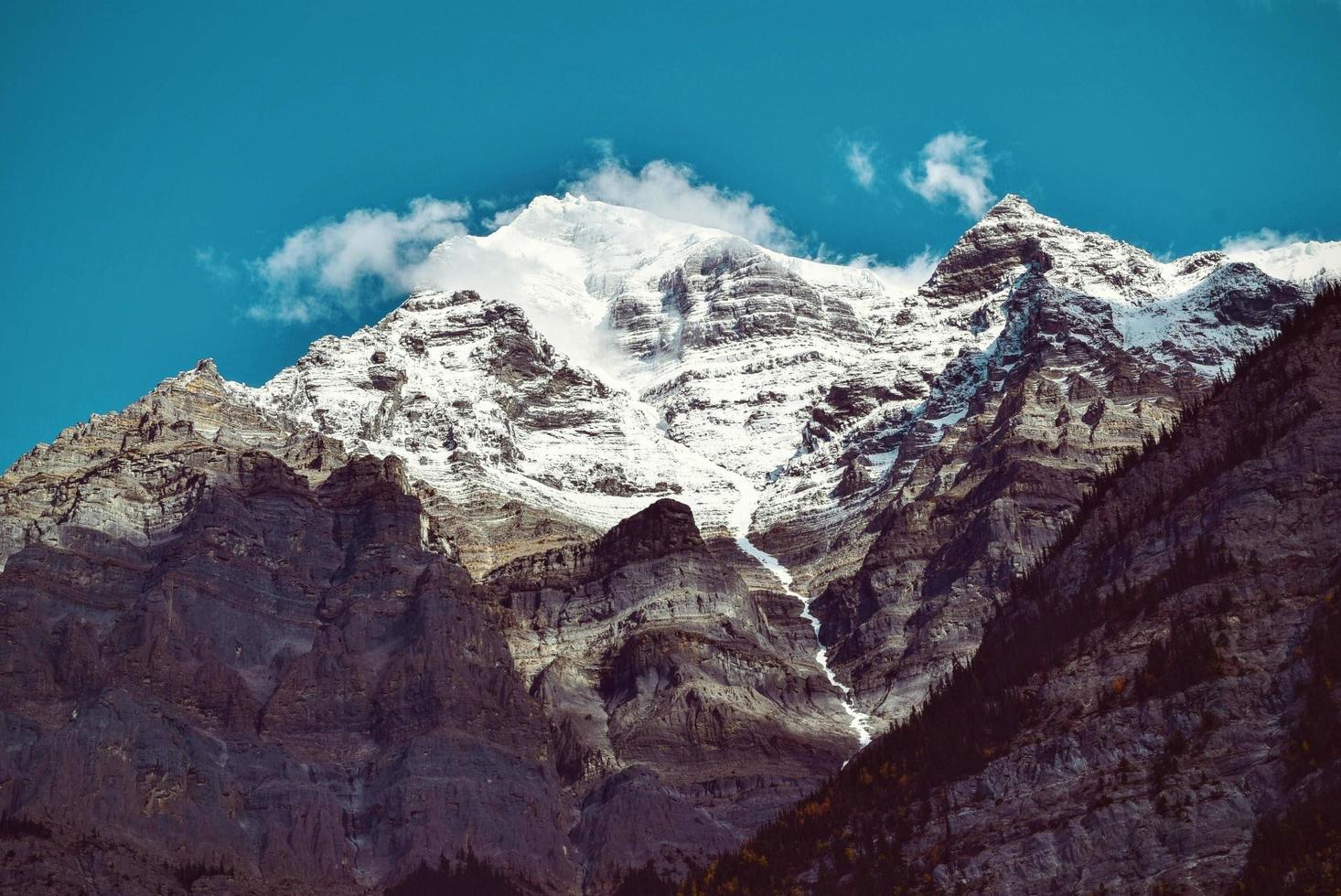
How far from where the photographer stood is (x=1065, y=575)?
13875 centimetres

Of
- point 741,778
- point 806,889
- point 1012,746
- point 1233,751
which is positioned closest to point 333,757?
point 741,778

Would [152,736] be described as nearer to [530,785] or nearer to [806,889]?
[530,785]

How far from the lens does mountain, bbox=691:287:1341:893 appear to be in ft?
356

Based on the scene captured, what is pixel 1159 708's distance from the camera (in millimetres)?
115750

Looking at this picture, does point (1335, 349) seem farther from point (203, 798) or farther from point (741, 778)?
point (203, 798)

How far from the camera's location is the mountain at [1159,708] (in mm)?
108625

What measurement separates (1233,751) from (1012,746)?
1430 cm

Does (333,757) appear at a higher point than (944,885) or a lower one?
higher

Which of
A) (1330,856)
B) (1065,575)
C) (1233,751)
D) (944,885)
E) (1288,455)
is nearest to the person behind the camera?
(1330,856)

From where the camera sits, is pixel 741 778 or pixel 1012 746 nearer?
pixel 1012 746

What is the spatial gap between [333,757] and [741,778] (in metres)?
34.2

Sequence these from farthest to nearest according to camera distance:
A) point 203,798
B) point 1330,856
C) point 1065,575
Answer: point 203,798
point 1065,575
point 1330,856

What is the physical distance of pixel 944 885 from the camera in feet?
388

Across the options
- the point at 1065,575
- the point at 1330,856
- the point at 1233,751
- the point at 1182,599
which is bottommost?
the point at 1330,856
